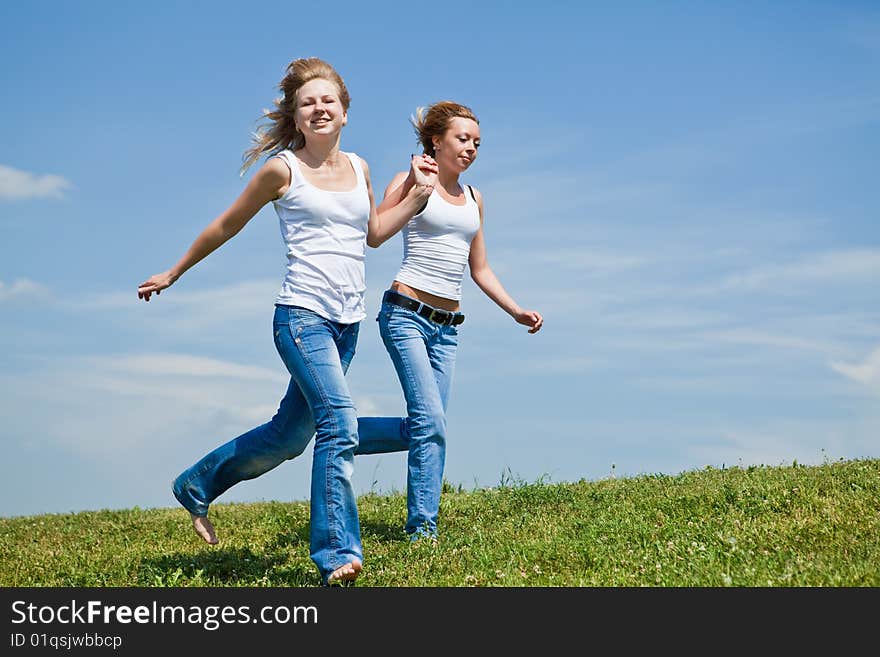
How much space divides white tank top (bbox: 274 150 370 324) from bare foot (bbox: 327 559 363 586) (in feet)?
5.78

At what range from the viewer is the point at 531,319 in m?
9.92

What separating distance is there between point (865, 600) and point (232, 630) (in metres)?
3.90

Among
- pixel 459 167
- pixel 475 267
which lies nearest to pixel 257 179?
pixel 459 167

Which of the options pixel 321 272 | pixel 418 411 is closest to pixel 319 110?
pixel 321 272

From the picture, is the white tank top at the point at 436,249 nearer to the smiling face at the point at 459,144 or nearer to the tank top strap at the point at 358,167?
the smiling face at the point at 459,144

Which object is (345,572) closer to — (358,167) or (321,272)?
(321,272)

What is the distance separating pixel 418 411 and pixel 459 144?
2581mm

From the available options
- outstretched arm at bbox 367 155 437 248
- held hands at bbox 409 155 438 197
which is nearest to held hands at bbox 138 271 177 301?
outstretched arm at bbox 367 155 437 248

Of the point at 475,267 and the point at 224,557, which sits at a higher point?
the point at 475,267

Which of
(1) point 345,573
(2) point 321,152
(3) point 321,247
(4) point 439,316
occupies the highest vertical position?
(2) point 321,152

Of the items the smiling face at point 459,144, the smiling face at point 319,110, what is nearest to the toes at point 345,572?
the smiling face at point 319,110

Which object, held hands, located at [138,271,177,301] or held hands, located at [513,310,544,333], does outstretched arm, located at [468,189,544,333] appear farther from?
held hands, located at [138,271,177,301]

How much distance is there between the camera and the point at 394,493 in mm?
12781

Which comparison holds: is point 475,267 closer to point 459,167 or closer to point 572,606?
point 459,167
